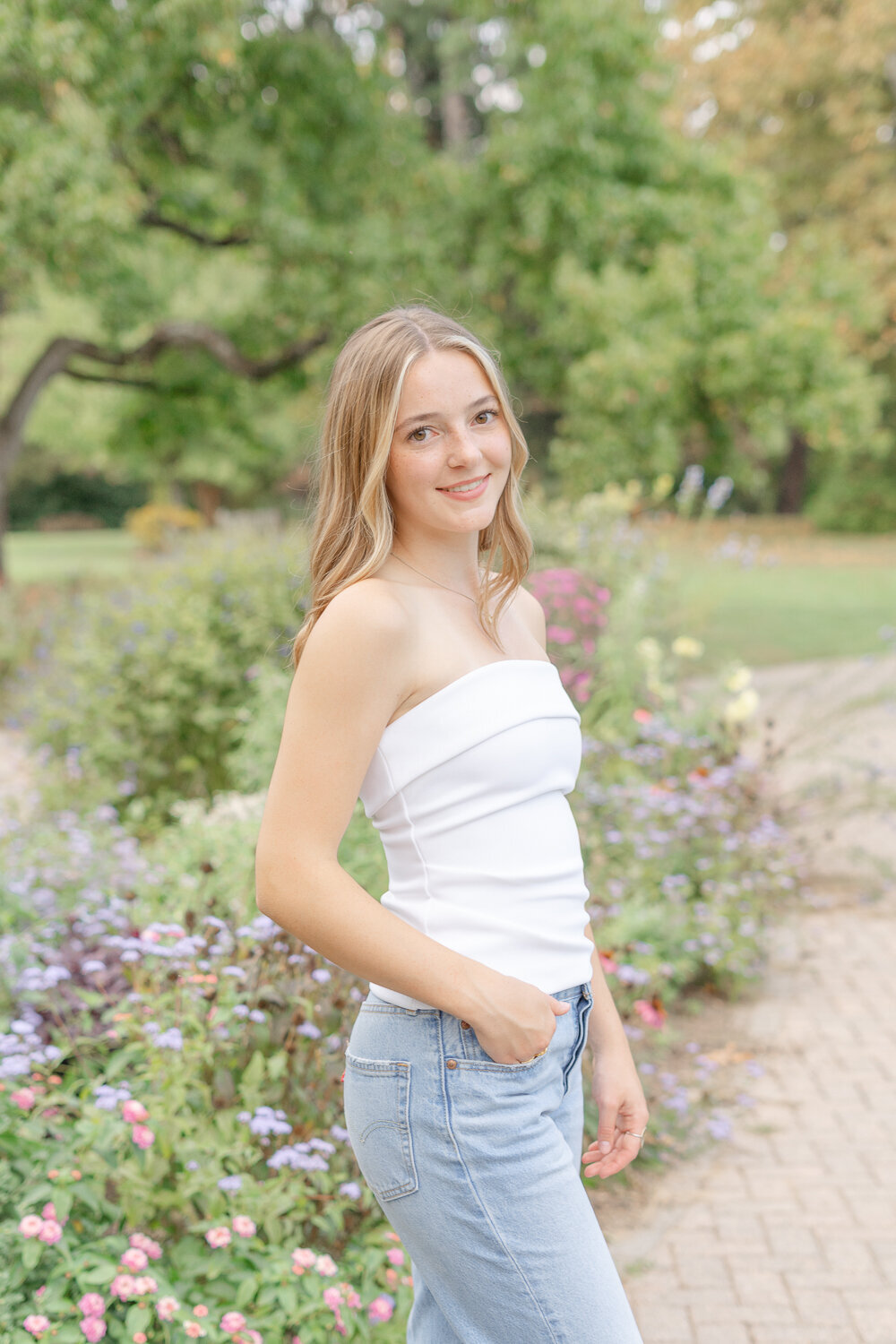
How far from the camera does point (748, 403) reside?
13.1 metres

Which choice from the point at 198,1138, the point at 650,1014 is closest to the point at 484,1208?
the point at 198,1138

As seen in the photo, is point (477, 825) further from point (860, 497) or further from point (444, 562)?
point (860, 497)

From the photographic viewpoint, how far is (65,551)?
1426 inches

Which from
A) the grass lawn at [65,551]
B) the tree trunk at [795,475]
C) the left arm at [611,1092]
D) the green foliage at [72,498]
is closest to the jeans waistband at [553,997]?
the left arm at [611,1092]

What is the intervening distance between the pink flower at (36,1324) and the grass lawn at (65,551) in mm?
21121

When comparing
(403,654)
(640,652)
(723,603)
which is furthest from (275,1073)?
Answer: (723,603)

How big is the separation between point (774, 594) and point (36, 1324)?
19.5 meters

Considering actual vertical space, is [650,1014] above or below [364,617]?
below

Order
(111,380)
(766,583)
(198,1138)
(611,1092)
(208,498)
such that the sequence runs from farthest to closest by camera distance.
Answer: (208,498) → (766,583) → (111,380) → (198,1138) → (611,1092)

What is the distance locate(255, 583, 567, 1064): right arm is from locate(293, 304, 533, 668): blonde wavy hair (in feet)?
0.47

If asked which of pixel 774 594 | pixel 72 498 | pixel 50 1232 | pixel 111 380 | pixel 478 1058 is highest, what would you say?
pixel 111 380

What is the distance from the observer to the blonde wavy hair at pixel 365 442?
1465mm

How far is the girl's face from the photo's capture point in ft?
4.86

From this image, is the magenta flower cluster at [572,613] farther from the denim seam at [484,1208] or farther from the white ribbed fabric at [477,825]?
the denim seam at [484,1208]
